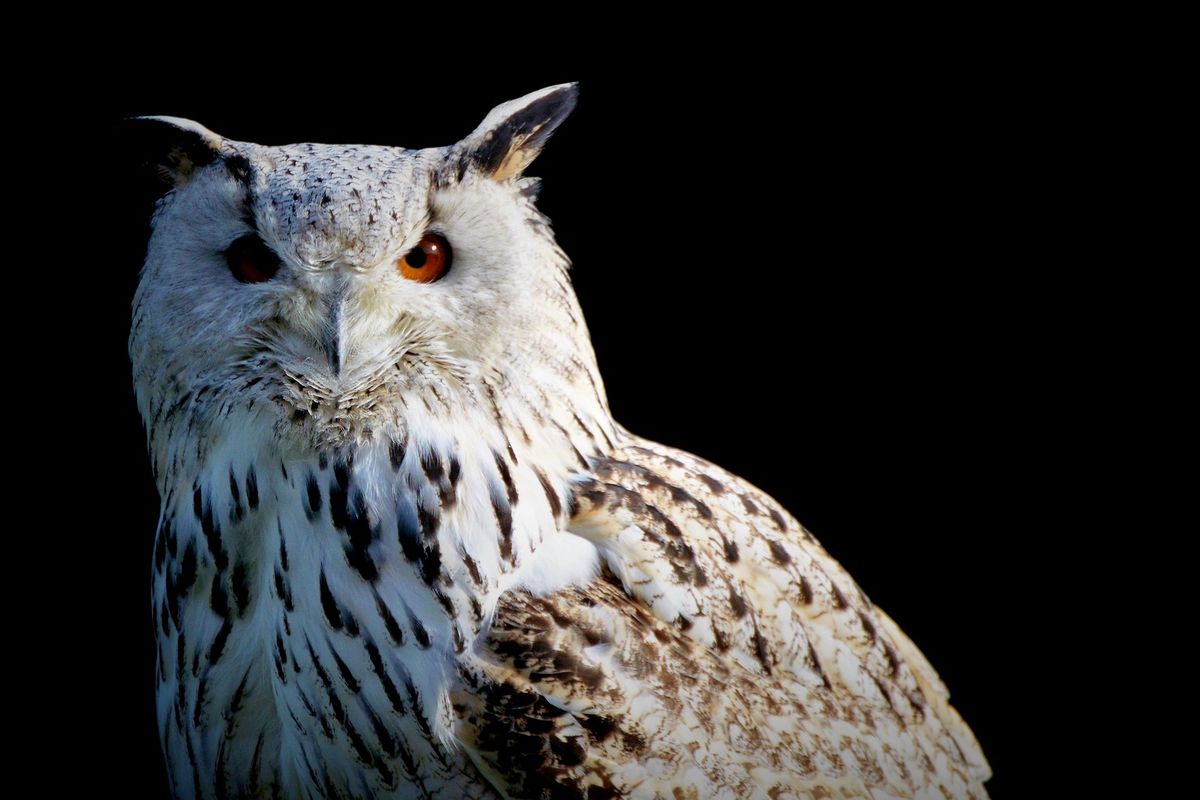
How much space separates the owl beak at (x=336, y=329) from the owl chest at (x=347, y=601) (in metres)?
0.16

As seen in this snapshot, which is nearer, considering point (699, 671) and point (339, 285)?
point (339, 285)

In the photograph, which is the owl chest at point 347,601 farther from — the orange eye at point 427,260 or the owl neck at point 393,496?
the orange eye at point 427,260

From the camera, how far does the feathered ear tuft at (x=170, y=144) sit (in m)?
1.85

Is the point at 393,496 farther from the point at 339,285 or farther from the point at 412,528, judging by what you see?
the point at 339,285

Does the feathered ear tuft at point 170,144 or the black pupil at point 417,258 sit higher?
the feathered ear tuft at point 170,144

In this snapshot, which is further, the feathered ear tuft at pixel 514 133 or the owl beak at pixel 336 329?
the feathered ear tuft at pixel 514 133

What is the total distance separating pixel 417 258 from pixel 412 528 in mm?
412

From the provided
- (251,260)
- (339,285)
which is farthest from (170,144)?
(339,285)

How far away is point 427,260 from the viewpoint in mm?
1798

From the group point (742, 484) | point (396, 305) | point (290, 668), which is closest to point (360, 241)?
point (396, 305)

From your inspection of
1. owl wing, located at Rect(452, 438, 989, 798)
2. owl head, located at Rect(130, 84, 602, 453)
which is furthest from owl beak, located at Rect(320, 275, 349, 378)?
owl wing, located at Rect(452, 438, 989, 798)

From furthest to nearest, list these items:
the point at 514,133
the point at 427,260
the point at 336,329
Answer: the point at 514,133
the point at 427,260
the point at 336,329

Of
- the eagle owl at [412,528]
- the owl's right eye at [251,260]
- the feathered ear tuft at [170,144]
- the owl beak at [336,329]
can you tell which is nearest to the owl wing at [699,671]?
the eagle owl at [412,528]

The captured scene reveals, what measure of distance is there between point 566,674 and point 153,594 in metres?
0.76
